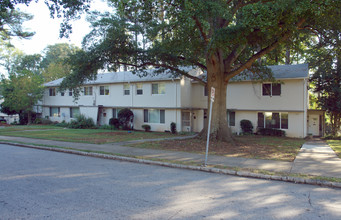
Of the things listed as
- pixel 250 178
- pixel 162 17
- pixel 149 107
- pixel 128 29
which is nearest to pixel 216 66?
pixel 162 17

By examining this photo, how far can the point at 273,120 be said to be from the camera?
22.1 metres

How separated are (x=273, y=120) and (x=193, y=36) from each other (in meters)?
11.9

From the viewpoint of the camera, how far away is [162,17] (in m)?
14.6

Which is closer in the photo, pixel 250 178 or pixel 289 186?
pixel 289 186

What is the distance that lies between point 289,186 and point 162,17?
11.3 metres

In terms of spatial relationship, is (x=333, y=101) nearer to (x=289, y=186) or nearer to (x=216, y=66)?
(x=216, y=66)

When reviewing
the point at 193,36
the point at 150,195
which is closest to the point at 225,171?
the point at 150,195

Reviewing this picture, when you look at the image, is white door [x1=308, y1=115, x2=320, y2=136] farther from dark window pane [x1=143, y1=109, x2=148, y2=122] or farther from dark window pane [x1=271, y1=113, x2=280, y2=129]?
dark window pane [x1=143, y1=109, x2=148, y2=122]

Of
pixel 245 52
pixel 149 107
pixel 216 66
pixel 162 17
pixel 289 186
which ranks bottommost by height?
pixel 289 186

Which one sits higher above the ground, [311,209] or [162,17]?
[162,17]

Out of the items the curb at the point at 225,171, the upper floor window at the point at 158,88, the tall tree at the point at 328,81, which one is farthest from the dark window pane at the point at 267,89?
the curb at the point at 225,171

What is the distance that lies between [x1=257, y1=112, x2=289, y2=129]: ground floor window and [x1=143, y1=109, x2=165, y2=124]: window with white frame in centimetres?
921

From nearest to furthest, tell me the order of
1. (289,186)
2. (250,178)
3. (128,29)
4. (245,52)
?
1. (289,186)
2. (250,178)
3. (128,29)
4. (245,52)

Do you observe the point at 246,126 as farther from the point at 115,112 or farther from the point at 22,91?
the point at 22,91
